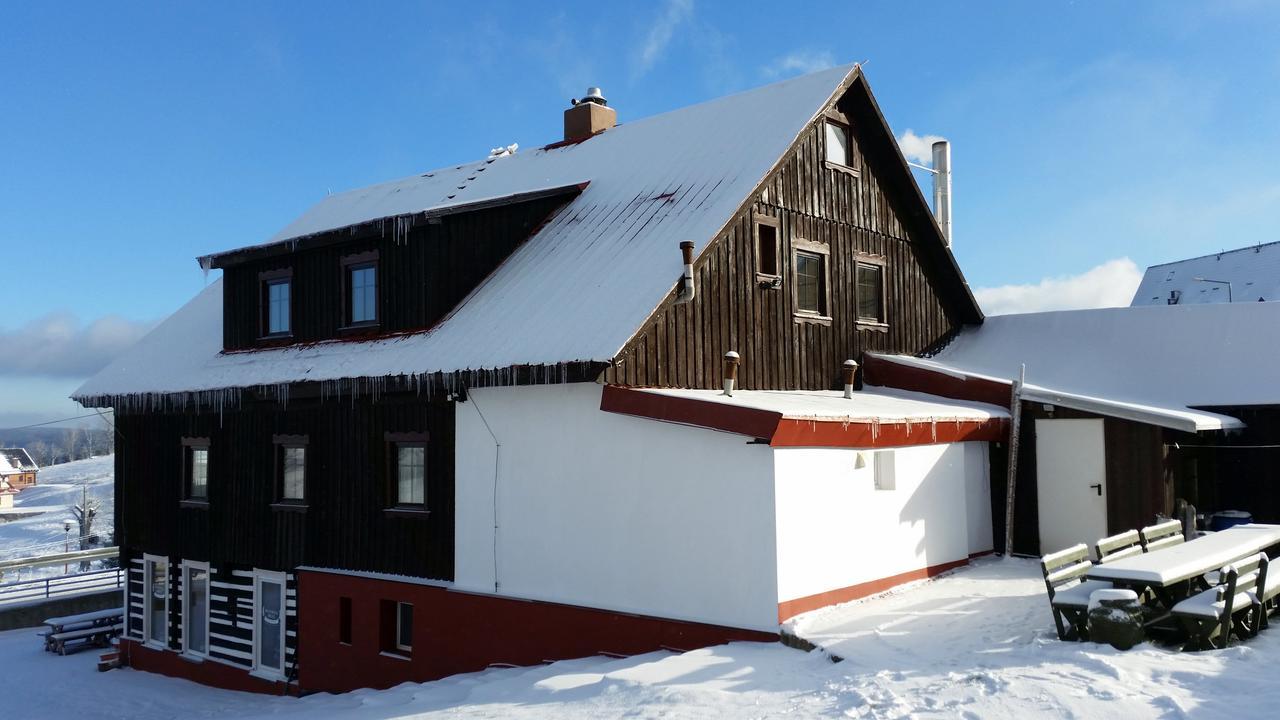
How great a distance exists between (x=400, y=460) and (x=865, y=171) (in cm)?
886

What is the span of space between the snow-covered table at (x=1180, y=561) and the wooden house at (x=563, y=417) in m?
3.13

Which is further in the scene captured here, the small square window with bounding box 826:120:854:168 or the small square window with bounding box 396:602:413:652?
the small square window with bounding box 826:120:854:168

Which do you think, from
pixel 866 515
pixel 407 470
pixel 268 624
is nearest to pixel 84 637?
pixel 268 624

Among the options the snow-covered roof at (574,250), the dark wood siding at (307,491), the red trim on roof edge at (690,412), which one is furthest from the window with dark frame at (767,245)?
the dark wood siding at (307,491)

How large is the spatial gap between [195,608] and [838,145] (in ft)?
46.0

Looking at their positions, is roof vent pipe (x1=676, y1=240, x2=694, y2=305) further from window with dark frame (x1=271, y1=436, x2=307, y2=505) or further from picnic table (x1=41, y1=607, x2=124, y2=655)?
picnic table (x1=41, y1=607, x2=124, y2=655)

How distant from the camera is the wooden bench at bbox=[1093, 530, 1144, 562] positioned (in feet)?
30.8

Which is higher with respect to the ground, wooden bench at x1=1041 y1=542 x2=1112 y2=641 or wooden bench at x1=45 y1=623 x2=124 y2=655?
wooden bench at x1=1041 y1=542 x2=1112 y2=641

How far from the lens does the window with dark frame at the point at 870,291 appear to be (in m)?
15.9

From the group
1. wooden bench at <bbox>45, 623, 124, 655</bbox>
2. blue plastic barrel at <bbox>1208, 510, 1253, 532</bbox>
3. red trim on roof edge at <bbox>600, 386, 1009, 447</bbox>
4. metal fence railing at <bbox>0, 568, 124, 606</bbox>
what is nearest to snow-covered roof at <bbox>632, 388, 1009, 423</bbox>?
red trim on roof edge at <bbox>600, 386, 1009, 447</bbox>

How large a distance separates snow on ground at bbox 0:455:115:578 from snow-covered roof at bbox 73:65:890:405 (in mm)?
21682

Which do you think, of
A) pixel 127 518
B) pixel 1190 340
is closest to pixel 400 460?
pixel 127 518

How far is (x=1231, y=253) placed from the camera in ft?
103

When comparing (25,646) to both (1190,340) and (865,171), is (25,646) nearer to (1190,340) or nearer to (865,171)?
(865,171)
